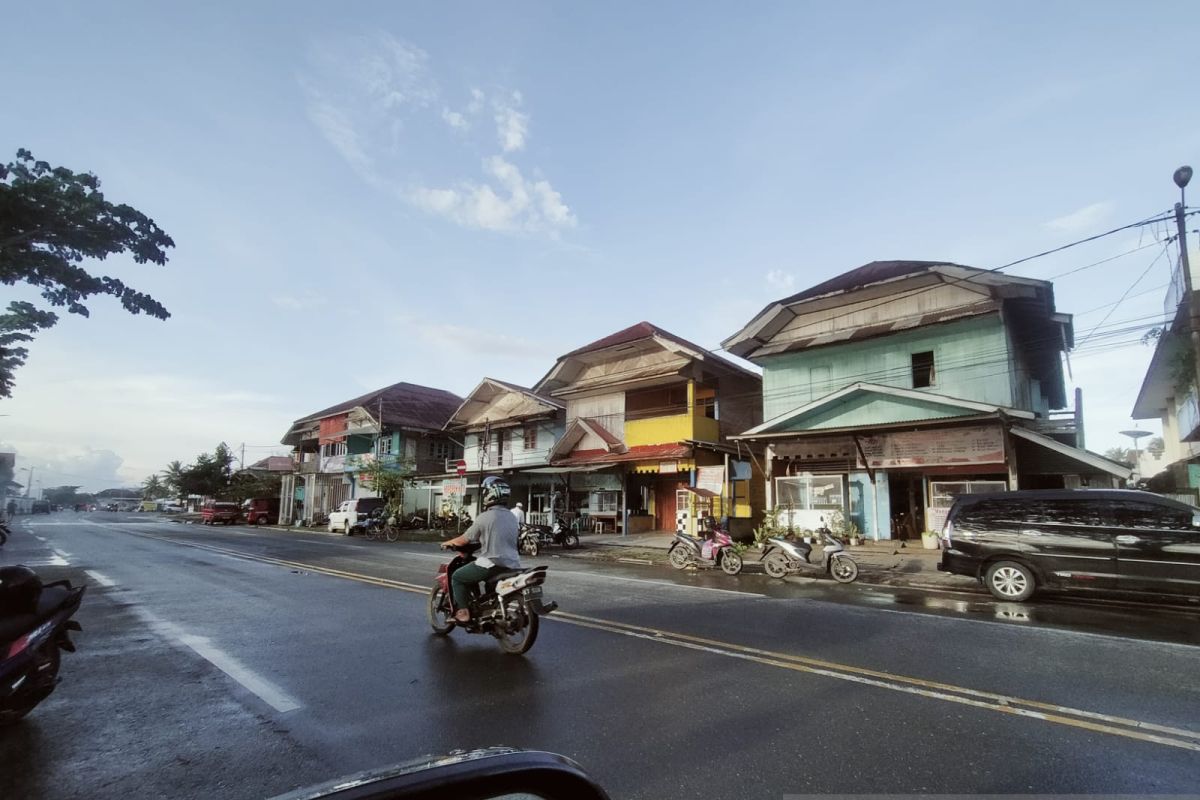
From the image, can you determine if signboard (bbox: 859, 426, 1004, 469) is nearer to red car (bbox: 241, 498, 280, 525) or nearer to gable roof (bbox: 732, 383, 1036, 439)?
gable roof (bbox: 732, 383, 1036, 439)

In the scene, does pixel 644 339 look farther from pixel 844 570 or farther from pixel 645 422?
pixel 844 570

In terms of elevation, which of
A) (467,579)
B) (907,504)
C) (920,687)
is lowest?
(920,687)

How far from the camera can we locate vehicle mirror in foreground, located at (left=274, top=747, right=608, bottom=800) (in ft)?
3.64

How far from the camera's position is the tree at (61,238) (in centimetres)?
1223

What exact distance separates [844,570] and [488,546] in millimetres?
8988

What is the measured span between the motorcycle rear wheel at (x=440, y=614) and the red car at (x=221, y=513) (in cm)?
4376

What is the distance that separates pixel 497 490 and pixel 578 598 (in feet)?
13.1

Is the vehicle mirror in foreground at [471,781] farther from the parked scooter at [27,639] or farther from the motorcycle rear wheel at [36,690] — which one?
the motorcycle rear wheel at [36,690]

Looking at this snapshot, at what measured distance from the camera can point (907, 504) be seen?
20.2 m

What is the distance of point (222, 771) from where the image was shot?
3580mm

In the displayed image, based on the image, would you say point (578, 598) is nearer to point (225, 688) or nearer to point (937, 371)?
point (225, 688)

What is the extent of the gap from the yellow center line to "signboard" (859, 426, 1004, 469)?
12318 millimetres

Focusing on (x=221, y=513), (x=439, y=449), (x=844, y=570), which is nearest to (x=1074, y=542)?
(x=844, y=570)

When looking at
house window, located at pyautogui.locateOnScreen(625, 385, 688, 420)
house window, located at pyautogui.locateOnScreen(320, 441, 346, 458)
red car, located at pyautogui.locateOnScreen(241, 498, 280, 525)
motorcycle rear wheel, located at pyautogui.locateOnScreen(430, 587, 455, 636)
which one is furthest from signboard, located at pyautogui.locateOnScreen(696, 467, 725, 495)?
red car, located at pyautogui.locateOnScreen(241, 498, 280, 525)
